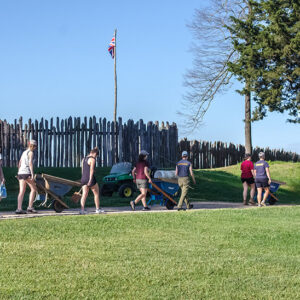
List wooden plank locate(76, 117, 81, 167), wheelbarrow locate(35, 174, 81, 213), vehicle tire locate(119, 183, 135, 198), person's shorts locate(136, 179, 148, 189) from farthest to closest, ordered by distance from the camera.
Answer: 1. wooden plank locate(76, 117, 81, 167)
2. vehicle tire locate(119, 183, 135, 198)
3. person's shorts locate(136, 179, 148, 189)
4. wheelbarrow locate(35, 174, 81, 213)

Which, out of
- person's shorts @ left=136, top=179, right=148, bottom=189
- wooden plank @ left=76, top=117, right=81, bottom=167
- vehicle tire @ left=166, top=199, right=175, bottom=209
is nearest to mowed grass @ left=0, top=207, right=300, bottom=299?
person's shorts @ left=136, top=179, right=148, bottom=189

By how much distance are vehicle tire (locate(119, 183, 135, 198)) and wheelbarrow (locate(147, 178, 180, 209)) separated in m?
3.02

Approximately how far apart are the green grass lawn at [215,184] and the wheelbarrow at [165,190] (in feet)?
6.82

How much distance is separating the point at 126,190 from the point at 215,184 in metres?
6.93

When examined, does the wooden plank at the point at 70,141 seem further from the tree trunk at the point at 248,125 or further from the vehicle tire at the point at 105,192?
the tree trunk at the point at 248,125

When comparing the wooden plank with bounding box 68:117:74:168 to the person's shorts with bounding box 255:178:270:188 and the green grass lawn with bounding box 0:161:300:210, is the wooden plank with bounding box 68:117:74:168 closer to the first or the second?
the green grass lawn with bounding box 0:161:300:210

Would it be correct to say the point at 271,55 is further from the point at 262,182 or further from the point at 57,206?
the point at 57,206

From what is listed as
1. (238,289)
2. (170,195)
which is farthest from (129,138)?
(238,289)

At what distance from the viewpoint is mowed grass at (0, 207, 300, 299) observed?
6.54m

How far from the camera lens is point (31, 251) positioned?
8750 millimetres

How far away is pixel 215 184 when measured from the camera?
25.2m

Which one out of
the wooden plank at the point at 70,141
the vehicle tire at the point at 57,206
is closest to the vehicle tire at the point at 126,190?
the vehicle tire at the point at 57,206

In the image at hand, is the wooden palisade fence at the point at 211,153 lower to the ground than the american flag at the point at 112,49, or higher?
lower

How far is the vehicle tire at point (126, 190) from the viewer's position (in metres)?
19.3
